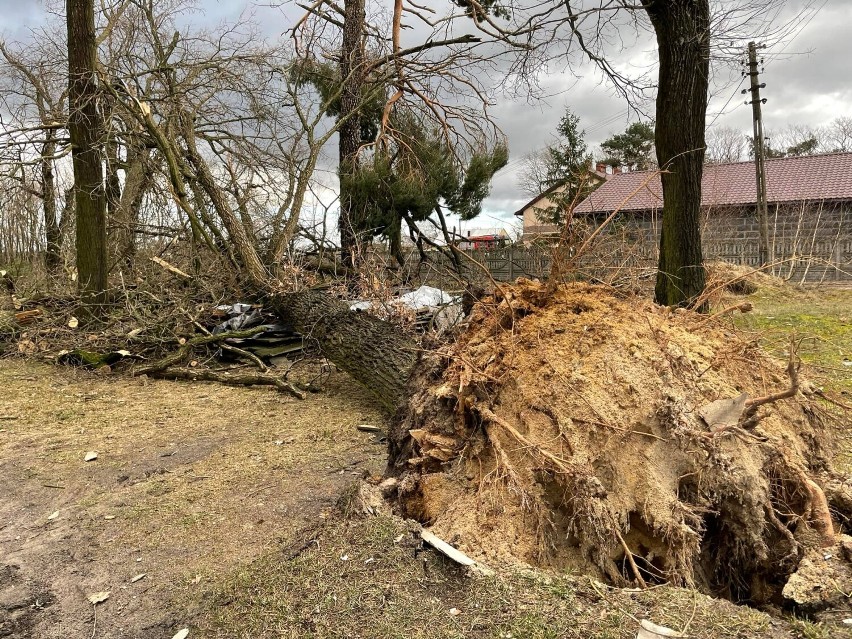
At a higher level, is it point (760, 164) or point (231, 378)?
point (760, 164)

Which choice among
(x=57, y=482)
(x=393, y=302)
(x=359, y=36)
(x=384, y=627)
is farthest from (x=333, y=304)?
(x=359, y=36)

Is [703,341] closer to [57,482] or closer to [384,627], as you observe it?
[384,627]

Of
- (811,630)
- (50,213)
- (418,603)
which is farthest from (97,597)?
(50,213)

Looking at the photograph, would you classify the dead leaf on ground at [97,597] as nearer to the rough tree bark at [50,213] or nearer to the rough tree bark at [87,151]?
the rough tree bark at [87,151]

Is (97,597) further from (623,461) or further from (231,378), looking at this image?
(231,378)

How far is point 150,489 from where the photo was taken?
362cm

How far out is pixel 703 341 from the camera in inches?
115

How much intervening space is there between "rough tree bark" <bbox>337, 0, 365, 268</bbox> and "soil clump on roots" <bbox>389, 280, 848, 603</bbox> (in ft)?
20.1

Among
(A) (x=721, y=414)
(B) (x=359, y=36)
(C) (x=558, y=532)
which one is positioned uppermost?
(B) (x=359, y=36)

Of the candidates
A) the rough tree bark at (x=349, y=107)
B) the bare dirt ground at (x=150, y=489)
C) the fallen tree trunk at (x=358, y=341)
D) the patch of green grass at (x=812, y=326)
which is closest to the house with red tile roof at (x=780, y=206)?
the patch of green grass at (x=812, y=326)

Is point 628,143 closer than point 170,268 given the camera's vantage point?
No

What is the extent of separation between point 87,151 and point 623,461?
8.62 meters

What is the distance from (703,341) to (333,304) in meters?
4.41

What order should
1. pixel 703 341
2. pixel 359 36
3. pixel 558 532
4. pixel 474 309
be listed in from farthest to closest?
pixel 359 36 < pixel 474 309 < pixel 703 341 < pixel 558 532
